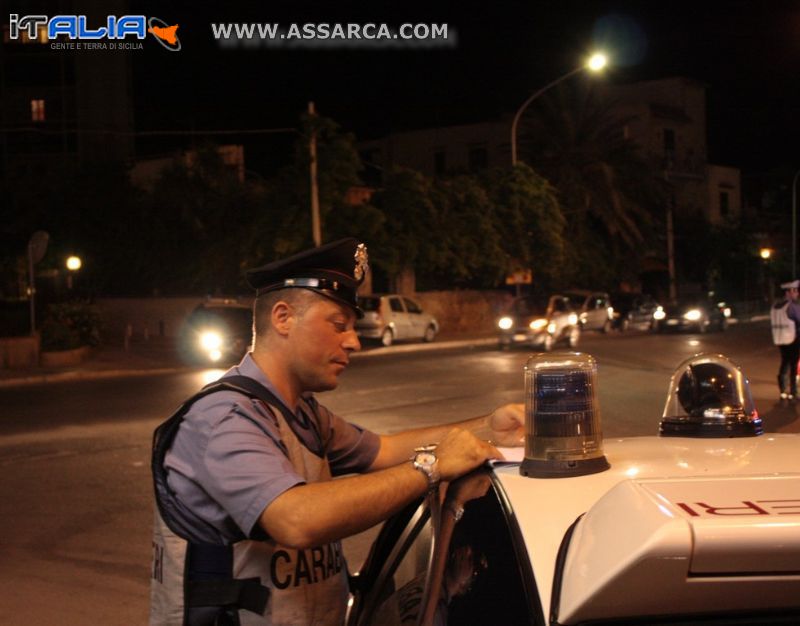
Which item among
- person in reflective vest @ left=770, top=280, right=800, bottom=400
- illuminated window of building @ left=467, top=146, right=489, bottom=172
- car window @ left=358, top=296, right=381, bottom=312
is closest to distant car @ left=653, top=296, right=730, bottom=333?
car window @ left=358, top=296, right=381, bottom=312

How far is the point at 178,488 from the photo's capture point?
229cm

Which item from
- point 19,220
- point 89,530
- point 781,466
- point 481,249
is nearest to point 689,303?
point 481,249

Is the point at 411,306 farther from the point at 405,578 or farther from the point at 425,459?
the point at 425,459

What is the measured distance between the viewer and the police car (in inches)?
57.3

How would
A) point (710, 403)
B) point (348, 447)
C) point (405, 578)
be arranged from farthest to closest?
point (710, 403) → point (348, 447) → point (405, 578)

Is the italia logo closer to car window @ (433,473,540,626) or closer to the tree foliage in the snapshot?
the tree foliage

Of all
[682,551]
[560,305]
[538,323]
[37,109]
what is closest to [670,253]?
[560,305]

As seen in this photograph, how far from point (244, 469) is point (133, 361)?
2336 cm

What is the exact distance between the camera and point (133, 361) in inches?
971

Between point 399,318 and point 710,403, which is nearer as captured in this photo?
point 710,403

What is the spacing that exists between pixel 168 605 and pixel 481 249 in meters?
34.1

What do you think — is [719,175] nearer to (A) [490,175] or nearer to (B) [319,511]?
(A) [490,175]

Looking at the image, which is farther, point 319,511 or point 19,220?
point 19,220

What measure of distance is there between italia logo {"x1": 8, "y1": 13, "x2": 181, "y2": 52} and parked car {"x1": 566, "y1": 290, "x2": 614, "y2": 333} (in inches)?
585
